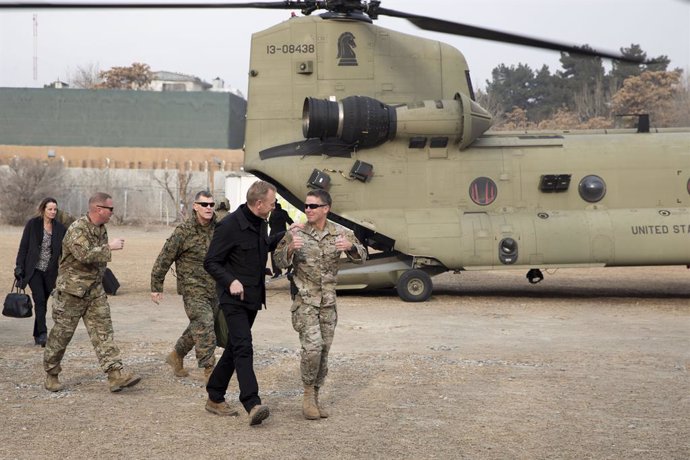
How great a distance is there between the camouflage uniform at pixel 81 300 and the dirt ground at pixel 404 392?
380 millimetres

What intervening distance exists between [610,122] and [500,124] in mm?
7268

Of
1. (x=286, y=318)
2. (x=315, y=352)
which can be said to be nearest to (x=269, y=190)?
(x=315, y=352)

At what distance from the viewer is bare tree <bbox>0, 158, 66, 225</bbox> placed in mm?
38375

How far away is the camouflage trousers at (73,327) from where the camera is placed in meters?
8.46

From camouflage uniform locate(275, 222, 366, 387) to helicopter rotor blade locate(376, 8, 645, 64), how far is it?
11.5 ft

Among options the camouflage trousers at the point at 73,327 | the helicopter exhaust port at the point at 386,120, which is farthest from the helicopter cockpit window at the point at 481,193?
the camouflage trousers at the point at 73,327

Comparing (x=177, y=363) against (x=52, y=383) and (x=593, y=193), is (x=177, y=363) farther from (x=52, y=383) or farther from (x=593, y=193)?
(x=593, y=193)

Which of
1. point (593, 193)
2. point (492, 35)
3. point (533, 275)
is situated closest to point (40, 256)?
point (492, 35)

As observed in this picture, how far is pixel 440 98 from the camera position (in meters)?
16.9

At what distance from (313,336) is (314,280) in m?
0.46

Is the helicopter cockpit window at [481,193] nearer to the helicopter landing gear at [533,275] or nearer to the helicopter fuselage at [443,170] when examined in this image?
the helicopter fuselage at [443,170]

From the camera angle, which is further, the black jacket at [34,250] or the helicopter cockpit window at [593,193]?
the helicopter cockpit window at [593,193]

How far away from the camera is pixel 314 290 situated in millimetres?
7469

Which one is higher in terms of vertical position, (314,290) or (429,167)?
(429,167)
